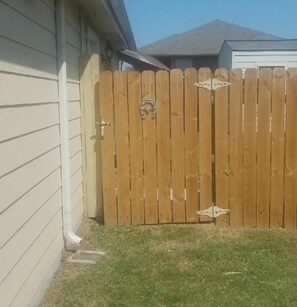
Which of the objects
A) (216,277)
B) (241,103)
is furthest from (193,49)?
(216,277)

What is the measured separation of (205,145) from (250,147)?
19.8 inches

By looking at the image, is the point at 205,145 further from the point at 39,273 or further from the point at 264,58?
the point at 264,58

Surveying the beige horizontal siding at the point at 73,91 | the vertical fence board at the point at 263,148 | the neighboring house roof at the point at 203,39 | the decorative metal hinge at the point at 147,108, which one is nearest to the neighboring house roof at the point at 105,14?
the beige horizontal siding at the point at 73,91

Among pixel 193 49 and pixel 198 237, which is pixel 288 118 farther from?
pixel 193 49

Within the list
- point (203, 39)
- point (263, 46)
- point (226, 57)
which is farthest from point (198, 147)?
point (203, 39)

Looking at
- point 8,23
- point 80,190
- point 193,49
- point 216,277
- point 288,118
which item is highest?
point 193,49

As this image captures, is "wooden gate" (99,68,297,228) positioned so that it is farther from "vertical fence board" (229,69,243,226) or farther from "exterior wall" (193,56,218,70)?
"exterior wall" (193,56,218,70)

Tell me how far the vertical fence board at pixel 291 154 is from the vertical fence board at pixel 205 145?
0.86 meters

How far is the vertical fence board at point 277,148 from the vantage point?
16.0 feet

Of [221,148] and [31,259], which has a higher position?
[221,148]

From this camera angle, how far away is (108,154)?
5.09 m

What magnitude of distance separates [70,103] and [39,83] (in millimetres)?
1227

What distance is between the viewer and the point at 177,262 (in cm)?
408

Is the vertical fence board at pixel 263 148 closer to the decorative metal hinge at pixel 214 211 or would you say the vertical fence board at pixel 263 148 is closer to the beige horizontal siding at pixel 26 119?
the decorative metal hinge at pixel 214 211
